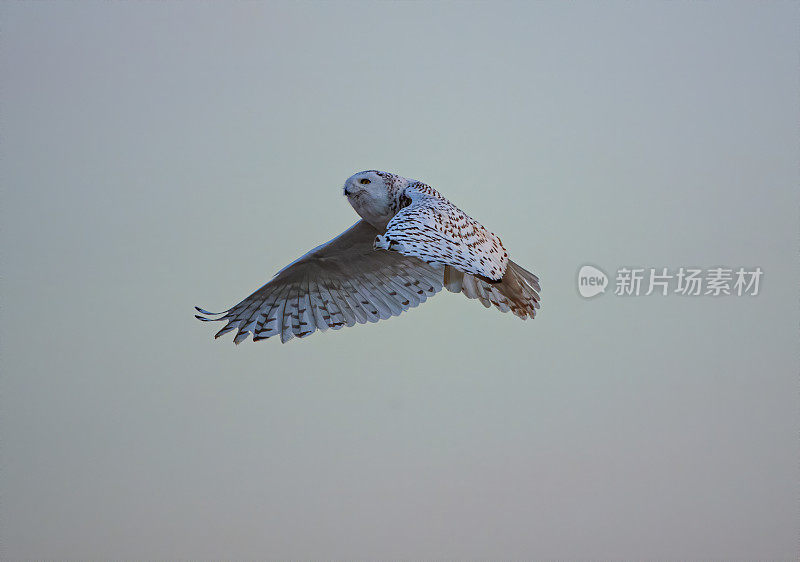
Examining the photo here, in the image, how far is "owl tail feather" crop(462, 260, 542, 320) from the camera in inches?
263

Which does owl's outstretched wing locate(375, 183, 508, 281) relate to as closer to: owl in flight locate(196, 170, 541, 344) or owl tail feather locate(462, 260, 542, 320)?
owl in flight locate(196, 170, 541, 344)

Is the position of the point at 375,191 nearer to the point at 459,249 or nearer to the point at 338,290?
the point at 459,249

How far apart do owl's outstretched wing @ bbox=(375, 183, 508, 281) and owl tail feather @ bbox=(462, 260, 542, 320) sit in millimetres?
556

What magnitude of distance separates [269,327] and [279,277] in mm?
454

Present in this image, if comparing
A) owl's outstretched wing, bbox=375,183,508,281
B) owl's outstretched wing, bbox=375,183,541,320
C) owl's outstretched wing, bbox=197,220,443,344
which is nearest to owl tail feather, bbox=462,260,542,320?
owl's outstretched wing, bbox=375,183,541,320

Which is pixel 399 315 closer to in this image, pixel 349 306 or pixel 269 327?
pixel 349 306

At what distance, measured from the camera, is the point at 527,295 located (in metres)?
6.76

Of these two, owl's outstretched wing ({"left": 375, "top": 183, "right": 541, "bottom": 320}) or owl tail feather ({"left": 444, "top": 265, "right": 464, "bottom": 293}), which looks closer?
owl's outstretched wing ({"left": 375, "top": 183, "right": 541, "bottom": 320})

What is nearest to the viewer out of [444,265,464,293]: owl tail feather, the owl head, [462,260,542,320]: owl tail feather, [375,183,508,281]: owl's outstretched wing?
[375,183,508,281]: owl's outstretched wing

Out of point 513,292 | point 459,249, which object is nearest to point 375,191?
point 459,249

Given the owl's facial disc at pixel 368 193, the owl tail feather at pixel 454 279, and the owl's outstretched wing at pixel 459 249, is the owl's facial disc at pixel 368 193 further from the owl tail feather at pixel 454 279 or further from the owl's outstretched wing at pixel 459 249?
the owl tail feather at pixel 454 279

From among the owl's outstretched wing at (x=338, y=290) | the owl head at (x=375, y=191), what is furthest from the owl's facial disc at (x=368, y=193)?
the owl's outstretched wing at (x=338, y=290)

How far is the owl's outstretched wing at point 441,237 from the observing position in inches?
194

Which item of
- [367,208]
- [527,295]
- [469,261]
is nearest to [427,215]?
[469,261]
